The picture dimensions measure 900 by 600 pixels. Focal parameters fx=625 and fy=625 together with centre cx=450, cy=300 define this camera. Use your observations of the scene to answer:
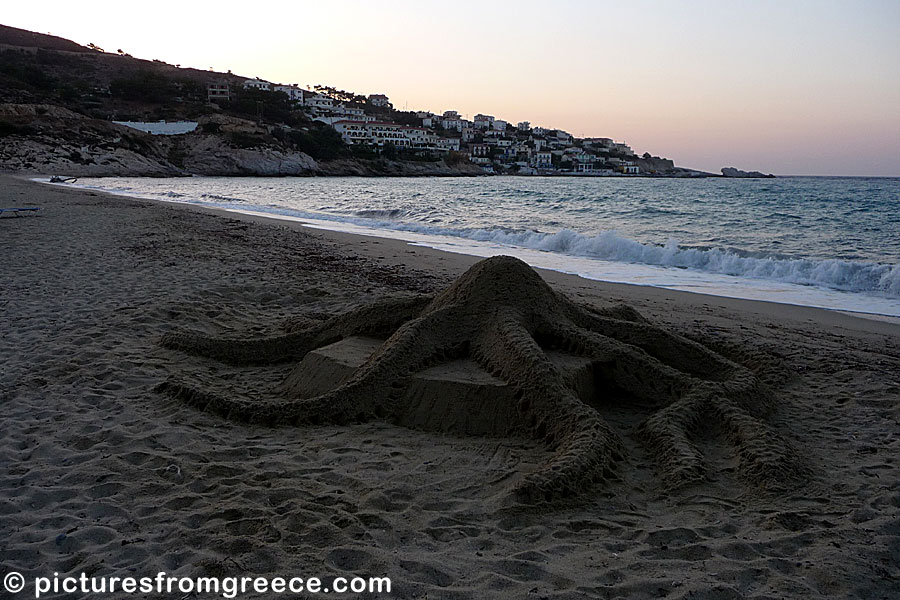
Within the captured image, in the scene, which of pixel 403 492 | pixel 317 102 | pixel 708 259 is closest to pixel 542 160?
pixel 317 102

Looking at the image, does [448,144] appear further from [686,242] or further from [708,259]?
[708,259]

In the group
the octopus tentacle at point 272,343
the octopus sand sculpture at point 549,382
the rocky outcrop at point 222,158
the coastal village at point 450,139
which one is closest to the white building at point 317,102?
the coastal village at point 450,139

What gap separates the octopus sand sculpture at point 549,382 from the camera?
3723 millimetres

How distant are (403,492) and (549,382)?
4.12 feet

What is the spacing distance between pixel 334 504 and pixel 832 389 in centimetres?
433

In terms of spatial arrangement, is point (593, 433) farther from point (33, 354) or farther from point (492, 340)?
point (33, 354)

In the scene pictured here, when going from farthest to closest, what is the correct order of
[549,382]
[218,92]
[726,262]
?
[218,92]
[726,262]
[549,382]

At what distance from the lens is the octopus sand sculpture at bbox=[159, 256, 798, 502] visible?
3723 millimetres

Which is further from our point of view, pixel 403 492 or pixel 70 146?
pixel 70 146

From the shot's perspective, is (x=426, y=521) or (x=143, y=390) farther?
(x=143, y=390)

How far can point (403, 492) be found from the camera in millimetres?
3451

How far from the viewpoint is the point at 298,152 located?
7881 cm

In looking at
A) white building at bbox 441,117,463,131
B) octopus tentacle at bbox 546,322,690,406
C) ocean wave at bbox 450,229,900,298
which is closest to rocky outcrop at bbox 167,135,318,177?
ocean wave at bbox 450,229,900,298

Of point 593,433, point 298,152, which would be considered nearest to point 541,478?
point 593,433
